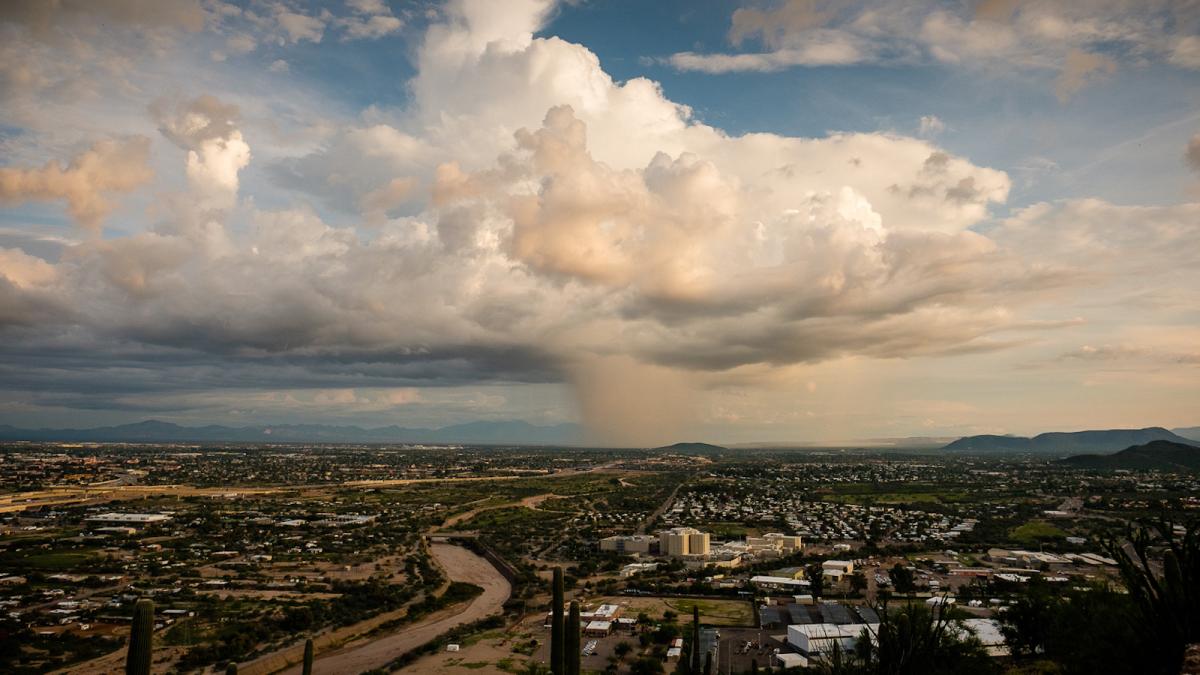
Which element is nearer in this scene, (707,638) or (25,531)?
(707,638)

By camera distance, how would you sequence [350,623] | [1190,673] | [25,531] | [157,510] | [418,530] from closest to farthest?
1. [1190,673]
2. [350,623]
3. [25,531]
4. [418,530]
5. [157,510]

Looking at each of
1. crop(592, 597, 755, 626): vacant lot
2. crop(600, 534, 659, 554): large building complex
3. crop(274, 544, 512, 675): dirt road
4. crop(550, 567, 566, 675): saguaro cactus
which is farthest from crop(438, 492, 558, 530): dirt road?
crop(550, 567, 566, 675): saguaro cactus

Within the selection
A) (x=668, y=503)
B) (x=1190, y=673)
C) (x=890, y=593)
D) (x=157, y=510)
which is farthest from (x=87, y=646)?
(x=668, y=503)

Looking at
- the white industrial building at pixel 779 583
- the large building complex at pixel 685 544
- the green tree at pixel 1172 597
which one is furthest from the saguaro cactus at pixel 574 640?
the large building complex at pixel 685 544

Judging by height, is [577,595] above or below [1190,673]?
below


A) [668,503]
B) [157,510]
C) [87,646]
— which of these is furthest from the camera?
[668,503]

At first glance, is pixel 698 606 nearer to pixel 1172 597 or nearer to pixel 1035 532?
pixel 1172 597

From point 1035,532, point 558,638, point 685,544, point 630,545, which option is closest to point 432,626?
point 630,545

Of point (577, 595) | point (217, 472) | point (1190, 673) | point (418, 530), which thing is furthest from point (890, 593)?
point (217, 472)

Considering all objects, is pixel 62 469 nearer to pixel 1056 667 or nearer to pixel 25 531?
pixel 25 531
